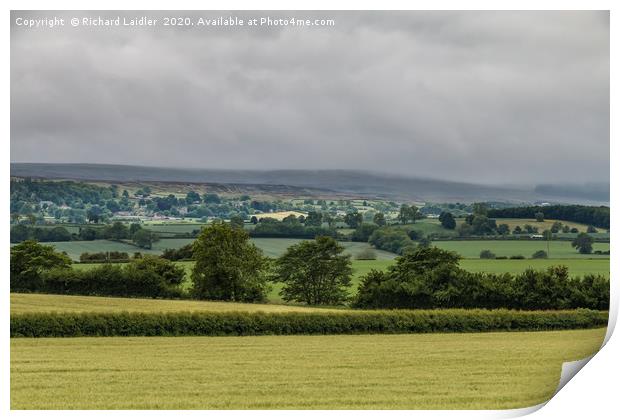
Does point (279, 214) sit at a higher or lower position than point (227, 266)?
higher

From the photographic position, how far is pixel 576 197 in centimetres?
890

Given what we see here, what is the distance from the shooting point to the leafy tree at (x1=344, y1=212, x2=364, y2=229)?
9141mm

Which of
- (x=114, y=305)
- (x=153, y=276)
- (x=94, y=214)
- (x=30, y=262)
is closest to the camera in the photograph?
(x=30, y=262)

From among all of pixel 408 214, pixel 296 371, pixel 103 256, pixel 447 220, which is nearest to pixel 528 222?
pixel 447 220

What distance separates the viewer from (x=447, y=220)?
30.0 ft

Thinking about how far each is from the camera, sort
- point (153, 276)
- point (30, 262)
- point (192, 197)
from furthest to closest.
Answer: point (153, 276) < point (192, 197) < point (30, 262)

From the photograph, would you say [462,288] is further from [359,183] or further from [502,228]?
[359,183]

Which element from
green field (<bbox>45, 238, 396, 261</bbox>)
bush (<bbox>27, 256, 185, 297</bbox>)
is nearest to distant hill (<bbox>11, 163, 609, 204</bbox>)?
green field (<bbox>45, 238, 396, 261</bbox>)

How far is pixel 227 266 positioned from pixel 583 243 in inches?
121

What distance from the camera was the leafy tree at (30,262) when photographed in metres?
8.65

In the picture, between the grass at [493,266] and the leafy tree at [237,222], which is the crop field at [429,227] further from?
the leafy tree at [237,222]

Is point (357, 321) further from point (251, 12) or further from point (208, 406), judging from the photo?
point (251, 12)
